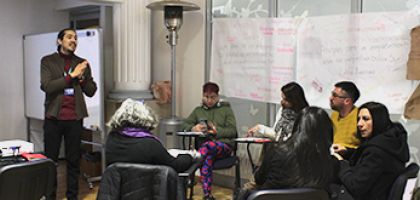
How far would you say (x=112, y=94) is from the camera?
478cm

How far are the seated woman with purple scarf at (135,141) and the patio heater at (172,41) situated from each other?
6.51 ft

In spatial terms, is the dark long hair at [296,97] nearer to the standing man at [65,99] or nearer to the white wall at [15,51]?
the standing man at [65,99]

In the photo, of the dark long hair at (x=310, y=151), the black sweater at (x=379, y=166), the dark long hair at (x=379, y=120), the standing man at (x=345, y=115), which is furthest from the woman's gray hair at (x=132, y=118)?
the standing man at (x=345, y=115)

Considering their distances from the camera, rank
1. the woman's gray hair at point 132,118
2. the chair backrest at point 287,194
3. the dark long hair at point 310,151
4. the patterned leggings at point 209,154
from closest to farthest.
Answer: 1. the chair backrest at point 287,194
2. the dark long hair at point 310,151
3. the woman's gray hair at point 132,118
4. the patterned leggings at point 209,154

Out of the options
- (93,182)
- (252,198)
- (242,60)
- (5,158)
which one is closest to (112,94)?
(93,182)

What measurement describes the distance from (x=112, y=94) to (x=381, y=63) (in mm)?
3026

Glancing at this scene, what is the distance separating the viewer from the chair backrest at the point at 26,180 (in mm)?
2040

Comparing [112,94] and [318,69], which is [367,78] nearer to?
[318,69]

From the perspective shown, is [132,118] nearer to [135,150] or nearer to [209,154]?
[135,150]

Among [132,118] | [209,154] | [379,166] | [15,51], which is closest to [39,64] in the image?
[15,51]

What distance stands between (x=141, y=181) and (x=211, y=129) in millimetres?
1489

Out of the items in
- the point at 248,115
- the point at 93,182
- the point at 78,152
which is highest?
the point at 248,115

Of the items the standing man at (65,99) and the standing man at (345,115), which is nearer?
the standing man at (345,115)

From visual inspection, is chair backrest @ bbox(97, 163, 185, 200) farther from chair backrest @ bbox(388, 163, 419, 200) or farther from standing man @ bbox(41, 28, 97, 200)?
standing man @ bbox(41, 28, 97, 200)
